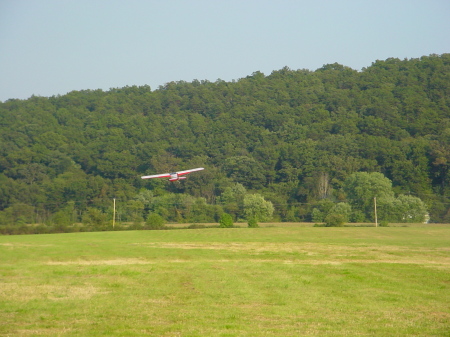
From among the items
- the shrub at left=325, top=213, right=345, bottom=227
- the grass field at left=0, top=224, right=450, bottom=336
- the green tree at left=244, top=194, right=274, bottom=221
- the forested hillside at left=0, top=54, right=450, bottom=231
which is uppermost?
the forested hillside at left=0, top=54, right=450, bottom=231

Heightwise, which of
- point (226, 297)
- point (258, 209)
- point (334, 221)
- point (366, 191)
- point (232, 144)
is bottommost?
point (226, 297)

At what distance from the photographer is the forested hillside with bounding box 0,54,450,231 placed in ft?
235

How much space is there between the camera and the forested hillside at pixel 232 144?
71.6 m

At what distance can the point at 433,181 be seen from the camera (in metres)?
76.2

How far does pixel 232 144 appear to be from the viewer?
97.2 meters

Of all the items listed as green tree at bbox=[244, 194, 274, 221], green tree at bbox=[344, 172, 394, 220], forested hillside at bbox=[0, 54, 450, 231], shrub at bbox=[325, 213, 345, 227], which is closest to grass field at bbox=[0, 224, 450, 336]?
shrub at bbox=[325, 213, 345, 227]

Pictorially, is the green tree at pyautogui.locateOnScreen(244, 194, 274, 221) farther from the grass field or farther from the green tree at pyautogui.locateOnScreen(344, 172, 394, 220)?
the grass field

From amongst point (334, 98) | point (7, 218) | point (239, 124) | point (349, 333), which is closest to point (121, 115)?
point (239, 124)

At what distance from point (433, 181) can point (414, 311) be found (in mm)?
70247

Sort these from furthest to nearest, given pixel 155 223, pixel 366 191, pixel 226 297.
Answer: pixel 366 191, pixel 155 223, pixel 226 297

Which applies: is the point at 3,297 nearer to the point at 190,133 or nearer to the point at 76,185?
the point at 76,185

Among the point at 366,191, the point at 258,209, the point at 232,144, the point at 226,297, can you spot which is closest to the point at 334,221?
the point at 258,209

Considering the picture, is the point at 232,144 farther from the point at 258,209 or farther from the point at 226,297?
the point at 226,297

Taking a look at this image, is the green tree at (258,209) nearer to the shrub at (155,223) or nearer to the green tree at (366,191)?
the green tree at (366,191)
